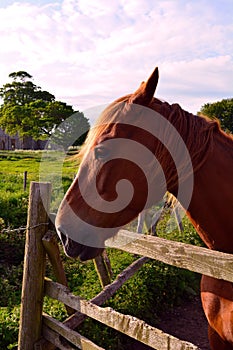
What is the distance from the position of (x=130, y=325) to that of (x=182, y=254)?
2.06 ft

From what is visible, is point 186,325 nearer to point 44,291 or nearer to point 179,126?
point 44,291

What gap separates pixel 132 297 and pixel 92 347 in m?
2.24

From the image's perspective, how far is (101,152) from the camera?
1.86 meters

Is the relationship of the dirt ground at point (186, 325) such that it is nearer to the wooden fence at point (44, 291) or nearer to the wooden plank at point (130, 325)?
the wooden fence at point (44, 291)

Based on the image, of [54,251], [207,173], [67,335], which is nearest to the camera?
[207,173]

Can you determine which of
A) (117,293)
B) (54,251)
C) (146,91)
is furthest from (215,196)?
(117,293)

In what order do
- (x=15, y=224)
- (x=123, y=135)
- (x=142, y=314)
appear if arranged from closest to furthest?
(x=123, y=135) → (x=142, y=314) → (x=15, y=224)

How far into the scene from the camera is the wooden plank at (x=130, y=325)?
2.02 metres

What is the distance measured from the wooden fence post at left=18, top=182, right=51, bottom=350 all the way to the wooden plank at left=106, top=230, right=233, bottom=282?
71cm

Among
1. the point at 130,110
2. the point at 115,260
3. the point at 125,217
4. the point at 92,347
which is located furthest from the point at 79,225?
the point at 115,260

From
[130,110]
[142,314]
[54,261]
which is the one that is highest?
[130,110]

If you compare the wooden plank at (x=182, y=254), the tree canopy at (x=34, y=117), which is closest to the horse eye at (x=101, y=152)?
the wooden plank at (x=182, y=254)

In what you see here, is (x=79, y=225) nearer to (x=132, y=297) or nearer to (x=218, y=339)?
(x=218, y=339)

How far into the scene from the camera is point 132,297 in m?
4.72
